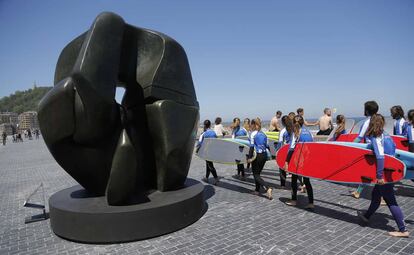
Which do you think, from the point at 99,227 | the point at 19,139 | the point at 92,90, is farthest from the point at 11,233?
the point at 19,139

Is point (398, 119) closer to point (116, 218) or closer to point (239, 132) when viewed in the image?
point (239, 132)

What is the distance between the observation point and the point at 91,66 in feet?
14.0

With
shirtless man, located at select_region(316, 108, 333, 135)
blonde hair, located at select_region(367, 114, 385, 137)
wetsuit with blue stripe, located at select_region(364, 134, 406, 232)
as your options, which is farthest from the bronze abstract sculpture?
shirtless man, located at select_region(316, 108, 333, 135)

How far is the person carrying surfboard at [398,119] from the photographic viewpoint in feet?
22.9

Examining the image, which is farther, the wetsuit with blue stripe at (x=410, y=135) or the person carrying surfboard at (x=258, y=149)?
the wetsuit with blue stripe at (x=410, y=135)

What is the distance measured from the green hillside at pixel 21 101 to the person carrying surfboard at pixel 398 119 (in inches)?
5937

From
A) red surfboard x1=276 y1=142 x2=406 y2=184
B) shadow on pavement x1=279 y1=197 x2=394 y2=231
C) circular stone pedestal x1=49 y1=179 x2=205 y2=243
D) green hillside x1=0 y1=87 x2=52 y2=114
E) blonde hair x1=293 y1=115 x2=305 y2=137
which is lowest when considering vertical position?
shadow on pavement x1=279 y1=197 x2=394 y2=231

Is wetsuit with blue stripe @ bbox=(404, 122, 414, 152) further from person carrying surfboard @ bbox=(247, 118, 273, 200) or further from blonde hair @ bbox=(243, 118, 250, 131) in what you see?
blonde hair @ bbox=(243, 118, 250, 131)

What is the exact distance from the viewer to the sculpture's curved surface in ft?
14.3

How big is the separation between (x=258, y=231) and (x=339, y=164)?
89.6 inches

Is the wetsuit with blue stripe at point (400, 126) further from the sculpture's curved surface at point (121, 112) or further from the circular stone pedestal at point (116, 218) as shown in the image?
the circular stone pedestal at point (116, 218)

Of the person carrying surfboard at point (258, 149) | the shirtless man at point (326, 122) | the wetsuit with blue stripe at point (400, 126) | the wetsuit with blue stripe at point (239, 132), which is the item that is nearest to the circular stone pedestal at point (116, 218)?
the person carrying surfboard at point (258, 149)

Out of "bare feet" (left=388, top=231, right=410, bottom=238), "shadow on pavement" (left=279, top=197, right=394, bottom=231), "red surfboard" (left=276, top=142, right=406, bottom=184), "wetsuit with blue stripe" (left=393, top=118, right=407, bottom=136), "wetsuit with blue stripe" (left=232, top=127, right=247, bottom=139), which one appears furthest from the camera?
"wetsuit with blue stripe" (left=232, top=127, right=247, bottom=139)

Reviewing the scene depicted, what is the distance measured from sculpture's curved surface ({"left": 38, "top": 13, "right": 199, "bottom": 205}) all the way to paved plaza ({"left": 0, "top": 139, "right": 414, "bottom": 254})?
1045 mm
